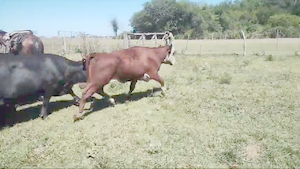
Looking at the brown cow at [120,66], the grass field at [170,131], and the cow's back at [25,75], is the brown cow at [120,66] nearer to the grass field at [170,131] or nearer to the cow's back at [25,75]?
the grass field at [170,131]

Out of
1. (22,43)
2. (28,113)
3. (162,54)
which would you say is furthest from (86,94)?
(22,43)

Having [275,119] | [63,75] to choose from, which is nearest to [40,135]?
[63,75]

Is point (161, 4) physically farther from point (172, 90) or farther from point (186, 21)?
point (172, 90)

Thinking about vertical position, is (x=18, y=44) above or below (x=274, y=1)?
below

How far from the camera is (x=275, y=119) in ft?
20.2

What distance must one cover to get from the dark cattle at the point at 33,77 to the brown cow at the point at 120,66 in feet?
2.00

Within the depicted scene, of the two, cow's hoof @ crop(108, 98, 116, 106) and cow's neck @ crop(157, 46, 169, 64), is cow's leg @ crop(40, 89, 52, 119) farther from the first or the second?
cow's neck @ crop(157, 46, 169, 64)

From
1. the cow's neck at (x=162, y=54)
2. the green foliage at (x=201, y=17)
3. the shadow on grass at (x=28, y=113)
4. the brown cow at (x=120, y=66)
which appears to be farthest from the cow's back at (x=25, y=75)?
the green foliage at (x=201, y=17)

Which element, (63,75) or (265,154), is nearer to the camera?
(265,154)

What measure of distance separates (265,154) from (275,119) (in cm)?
152

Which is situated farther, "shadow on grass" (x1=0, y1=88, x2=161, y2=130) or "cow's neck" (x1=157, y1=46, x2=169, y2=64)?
"cow's neck" (x1=157, y1=46, x2=169, y2=64)

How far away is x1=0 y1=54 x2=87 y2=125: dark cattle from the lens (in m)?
6.64

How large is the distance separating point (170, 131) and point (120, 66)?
2436mm

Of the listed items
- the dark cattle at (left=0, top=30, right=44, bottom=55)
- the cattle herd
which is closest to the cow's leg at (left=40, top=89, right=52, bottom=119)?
the cattle herd
